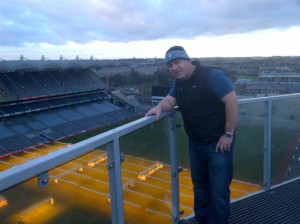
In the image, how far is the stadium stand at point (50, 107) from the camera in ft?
70.2

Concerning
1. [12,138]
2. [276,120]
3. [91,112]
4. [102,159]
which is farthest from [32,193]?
[91,112]

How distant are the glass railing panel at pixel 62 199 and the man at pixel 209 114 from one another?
2.08 feet

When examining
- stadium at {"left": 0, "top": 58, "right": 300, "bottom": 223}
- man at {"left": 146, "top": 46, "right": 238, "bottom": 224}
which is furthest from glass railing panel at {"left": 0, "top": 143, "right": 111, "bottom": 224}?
man at {"left": 146, "top": 46, "right": 238, "bottom": 224}

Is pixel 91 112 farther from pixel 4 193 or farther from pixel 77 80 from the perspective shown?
pixel 4 193

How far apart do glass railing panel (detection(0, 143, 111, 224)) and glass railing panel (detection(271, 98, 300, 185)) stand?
2054 mm

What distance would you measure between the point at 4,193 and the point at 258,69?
16943mm

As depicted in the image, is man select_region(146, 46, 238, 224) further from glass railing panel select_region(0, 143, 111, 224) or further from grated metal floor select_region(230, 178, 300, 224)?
glass railing panel select_region(0, 143, 111, 224)

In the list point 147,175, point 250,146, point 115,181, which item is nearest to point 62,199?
point 115,181

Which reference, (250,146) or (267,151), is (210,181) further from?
(267,151)

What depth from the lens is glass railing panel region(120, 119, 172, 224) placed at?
Answer: 173cm

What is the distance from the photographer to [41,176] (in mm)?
1088

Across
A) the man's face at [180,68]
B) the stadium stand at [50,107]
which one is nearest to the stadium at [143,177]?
the man's face at [180,68]

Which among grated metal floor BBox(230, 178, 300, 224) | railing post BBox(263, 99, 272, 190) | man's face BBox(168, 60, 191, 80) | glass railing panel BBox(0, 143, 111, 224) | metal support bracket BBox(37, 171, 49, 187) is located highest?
man's face BBox(168, 60, 191, 80)

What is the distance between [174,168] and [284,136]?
1540mm
